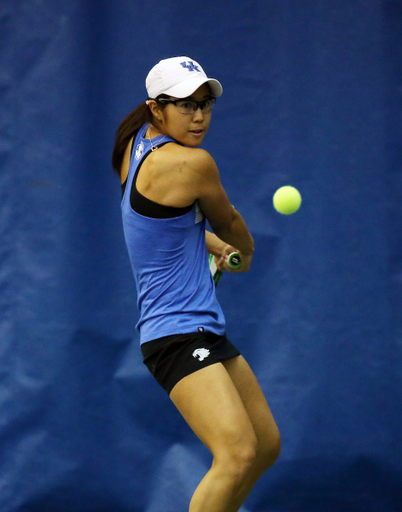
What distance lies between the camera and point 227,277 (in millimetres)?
3217

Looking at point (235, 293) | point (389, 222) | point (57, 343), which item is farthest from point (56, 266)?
point (389, 222)

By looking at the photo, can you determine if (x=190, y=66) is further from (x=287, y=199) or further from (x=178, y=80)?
(x=287, y=199)

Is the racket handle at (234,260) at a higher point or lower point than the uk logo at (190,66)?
lower

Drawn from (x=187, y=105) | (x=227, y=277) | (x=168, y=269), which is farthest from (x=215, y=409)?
(x=227, y=277)

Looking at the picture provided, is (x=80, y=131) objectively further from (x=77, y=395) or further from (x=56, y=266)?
(x=77, y=395)

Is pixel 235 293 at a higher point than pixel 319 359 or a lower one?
higher

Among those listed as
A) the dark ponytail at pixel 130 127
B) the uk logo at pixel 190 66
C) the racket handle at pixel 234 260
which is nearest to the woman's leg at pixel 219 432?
the racket handle at pixel 234 260

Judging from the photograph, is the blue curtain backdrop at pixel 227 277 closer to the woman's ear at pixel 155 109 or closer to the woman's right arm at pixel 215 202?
the woman's right arm at pixel 215 202

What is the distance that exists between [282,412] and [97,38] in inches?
79.3

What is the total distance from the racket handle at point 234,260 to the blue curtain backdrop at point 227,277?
0.80 m

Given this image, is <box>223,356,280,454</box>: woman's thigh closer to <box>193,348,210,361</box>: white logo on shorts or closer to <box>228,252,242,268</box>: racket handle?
<box>193,348,210,361</box>: white logo on shorts

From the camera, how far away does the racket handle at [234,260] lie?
239cm

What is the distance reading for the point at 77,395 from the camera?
3.19 metres

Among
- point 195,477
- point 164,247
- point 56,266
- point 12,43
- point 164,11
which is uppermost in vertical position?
point 164,11
